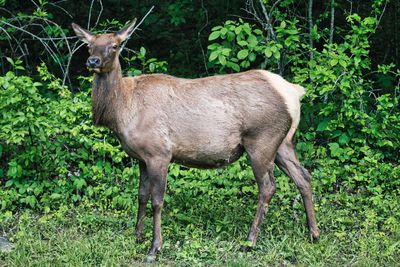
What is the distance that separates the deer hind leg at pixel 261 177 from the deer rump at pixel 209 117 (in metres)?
0.11

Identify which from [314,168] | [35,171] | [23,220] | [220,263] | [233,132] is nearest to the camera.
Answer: [220,263]

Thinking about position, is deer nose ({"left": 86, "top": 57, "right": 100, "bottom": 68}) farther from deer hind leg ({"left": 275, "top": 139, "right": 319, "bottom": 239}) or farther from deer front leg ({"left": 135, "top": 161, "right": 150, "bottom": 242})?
deer hind leg ({"left": 275, "top": 139, "right": 319, "bottom": 239})

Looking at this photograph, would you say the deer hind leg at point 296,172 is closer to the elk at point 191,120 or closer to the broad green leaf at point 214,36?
the elk at point 191,120

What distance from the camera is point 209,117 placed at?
7379 millimetres

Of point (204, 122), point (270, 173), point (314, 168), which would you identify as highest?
point (204, 122)

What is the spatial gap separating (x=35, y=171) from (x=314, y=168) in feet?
11.5

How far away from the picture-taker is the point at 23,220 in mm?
7879

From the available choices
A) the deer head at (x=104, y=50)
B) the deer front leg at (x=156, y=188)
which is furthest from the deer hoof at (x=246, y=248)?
the deer head at (x=104, y=50)

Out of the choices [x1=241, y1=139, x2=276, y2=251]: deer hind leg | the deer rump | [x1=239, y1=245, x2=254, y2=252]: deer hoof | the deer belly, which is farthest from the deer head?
[x1=239, y1=245, x2=254, y2=252]: deer hoof

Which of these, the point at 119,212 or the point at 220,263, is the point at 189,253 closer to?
the point at 220,263

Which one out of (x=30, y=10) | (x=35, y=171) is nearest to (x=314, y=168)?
(x=35, y=171)

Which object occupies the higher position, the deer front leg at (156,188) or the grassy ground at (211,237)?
the deer front leg at (156,188)

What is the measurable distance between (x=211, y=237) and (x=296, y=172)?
1149mm

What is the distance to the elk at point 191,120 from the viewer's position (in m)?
7.20
